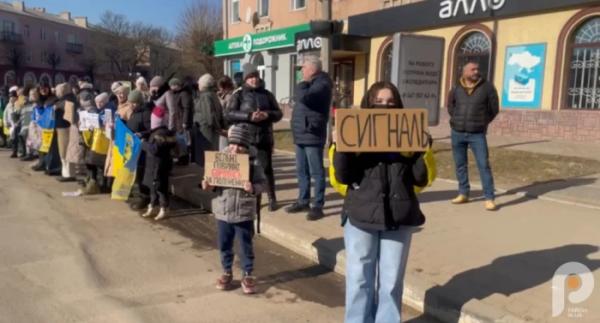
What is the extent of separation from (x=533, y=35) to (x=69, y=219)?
12.3 metres

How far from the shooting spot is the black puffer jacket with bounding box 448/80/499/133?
610 cm

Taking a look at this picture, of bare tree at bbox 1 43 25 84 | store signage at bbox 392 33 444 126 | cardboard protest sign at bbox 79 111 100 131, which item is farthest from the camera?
bare tree at bbox 1 43 25 84

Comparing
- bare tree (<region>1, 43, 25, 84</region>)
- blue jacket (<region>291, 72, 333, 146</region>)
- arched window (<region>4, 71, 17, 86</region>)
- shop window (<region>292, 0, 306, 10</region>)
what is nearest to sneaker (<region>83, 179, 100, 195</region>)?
blue jacket (<region>291, 72, 333, 146</region>)

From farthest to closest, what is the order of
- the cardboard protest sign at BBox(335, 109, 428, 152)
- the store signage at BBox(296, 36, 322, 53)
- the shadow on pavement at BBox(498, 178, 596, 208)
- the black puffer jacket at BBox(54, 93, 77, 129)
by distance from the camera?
the store signage at BBox(296, 36, 322, 53) < the black puffer jacket at BBox(54, 93, 77, 129) < the shadow on pavement at BBox(498, 178, 596, 208) < the cardboard protest sign at BBox(335, 109, 428, 152)

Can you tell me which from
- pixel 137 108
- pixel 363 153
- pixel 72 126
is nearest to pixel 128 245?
pixel 137 108

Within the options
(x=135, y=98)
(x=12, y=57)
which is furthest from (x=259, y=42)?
(x=12, y=57)

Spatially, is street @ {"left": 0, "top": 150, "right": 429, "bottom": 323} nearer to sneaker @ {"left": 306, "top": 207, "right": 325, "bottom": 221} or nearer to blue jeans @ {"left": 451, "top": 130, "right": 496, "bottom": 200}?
sneaker @ {"left": 306, "top": 207, "right": 325, "bottom": 221}

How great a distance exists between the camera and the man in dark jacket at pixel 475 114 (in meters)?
6.11

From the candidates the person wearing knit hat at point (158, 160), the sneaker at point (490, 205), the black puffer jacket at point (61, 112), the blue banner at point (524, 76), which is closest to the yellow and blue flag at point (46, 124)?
the black puffer jacket at point (61, 112)

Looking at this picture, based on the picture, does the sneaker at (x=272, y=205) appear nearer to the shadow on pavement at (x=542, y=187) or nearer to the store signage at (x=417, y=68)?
the store signage at (x=417, y=68)

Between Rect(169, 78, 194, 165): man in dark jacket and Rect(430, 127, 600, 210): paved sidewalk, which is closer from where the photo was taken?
Rect(430, 127, 600, 210): paved sidewalk

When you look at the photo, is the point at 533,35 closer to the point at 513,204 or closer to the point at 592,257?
the point at 513,204

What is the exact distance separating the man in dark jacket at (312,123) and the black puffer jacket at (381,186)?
261 cm

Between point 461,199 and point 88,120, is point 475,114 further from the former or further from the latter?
point 88,120
